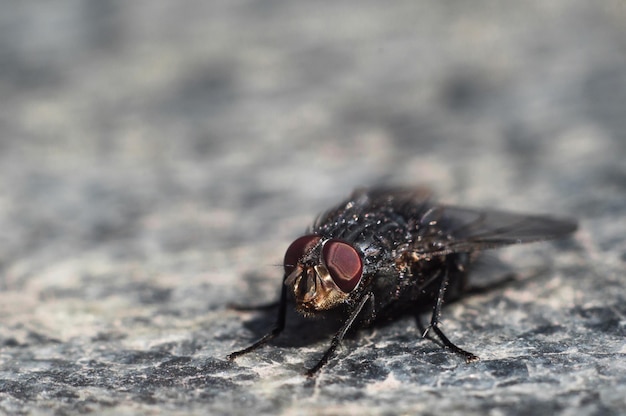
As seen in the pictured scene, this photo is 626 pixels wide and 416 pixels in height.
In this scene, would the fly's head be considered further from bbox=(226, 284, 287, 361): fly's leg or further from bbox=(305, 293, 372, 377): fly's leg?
bbox=(226, 284, 287, 361): fly's leg

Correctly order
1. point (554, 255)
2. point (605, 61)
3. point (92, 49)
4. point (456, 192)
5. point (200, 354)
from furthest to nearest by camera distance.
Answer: point (92, 49) → point (605, 61) → point (456, 192) → point (554, 255) → point (200, 354)

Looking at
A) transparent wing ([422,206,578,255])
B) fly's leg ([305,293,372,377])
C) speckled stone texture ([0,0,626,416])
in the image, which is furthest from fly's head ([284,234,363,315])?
transparent wing ([422,206,578,255])

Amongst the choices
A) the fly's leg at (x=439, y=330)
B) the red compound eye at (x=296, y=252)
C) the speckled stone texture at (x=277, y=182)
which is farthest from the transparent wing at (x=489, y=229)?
the red compound eye at (x=296, y=252)

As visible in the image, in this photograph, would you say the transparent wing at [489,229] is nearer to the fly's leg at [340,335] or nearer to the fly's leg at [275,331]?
the fly's leg at [340,335]

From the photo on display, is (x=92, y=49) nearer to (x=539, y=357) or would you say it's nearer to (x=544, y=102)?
(x=544, y=102)

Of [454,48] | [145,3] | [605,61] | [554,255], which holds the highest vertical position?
[145,3]

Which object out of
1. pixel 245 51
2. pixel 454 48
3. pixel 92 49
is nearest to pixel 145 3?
pixel 92 49
